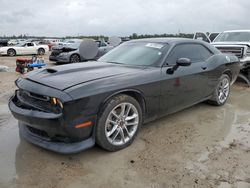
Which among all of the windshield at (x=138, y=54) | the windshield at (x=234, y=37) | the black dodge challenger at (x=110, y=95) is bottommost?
the black dodge challenger at (x=110, y=95)

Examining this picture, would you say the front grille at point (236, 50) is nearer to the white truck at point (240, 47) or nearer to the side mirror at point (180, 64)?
the white truck at point (240, 47)

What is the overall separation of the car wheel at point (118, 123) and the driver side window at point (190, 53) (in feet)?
3.52

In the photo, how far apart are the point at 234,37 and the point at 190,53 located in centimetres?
582

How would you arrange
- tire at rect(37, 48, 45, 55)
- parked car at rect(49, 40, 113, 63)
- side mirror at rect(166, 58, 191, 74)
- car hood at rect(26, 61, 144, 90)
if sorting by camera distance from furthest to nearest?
tire at rect(37, 48, 45, 55)
parked car at rect(49, 40, 113, 63)
side mirror at rect(166, 58, 191, 74)
car hood at rect(26, 61, 144, 90)

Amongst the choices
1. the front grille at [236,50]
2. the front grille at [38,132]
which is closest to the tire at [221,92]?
the front grille at [236,50]

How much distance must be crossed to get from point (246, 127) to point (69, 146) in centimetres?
307

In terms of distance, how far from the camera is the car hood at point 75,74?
289 centimetres

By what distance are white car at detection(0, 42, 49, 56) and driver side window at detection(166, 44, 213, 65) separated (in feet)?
63.7

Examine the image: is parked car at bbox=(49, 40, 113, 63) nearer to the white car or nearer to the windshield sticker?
the windshield sticker

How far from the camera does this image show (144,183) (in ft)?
8.34

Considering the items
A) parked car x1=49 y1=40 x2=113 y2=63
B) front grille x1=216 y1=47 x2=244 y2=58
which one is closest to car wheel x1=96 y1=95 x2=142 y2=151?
front grille x1=216 y1=47 x2=244 y2=58

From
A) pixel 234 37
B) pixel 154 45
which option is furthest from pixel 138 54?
pixel 234 37

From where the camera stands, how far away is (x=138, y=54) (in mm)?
4020

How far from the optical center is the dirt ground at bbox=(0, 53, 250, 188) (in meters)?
2.58
